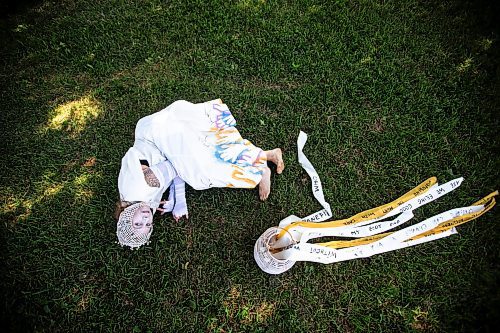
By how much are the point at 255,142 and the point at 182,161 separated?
0.93 m

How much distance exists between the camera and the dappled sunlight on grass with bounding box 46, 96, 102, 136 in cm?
381

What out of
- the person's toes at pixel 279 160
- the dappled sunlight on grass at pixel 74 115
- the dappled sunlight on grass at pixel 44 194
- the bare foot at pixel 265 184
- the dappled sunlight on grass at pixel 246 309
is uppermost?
the person's toes at pixel 279 160

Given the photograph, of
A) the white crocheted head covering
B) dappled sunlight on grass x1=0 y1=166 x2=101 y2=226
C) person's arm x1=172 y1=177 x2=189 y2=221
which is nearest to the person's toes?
person's arm x1=172 y1=177 x2=189 y2=221

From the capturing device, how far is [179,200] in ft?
10.4

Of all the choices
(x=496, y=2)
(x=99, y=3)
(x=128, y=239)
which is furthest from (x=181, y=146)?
(x=496, y=2)

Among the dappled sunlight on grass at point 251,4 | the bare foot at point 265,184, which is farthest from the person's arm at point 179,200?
the dappled sunlight on grass at point 251,4

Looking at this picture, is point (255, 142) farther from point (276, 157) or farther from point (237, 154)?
point (237, 154)

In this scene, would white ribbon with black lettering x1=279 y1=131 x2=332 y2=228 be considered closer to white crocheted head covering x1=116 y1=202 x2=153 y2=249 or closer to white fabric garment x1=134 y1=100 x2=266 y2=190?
white fabric garment x1=134 y1=100 x2=266 y2=190

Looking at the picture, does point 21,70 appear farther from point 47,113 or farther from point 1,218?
point 1,218

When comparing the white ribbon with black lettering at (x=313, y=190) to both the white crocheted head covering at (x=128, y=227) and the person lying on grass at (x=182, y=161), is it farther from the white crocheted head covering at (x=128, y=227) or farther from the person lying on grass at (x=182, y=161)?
the white crocheted head covering at (x=128, y=227)

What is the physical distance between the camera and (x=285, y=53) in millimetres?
4219

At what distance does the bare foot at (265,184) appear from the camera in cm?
321

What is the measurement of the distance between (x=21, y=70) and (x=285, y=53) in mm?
3314

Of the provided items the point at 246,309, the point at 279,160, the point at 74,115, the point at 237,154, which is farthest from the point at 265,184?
the point at 74,115
